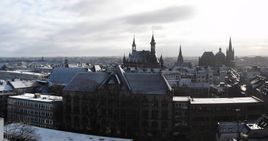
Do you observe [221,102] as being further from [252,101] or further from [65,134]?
[65,134]

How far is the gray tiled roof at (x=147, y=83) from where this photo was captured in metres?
64.4

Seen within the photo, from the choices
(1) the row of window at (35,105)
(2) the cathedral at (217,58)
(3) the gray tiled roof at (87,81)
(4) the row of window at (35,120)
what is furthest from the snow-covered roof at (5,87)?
(2) the cathedral at (217,58)

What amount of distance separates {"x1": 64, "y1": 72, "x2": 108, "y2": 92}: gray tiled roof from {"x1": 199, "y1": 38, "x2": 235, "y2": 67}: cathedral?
106 m

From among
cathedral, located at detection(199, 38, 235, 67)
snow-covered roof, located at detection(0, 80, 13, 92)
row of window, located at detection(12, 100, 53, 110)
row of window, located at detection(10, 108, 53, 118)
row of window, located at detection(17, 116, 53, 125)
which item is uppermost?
cathedral, located at detection(199, 38, 235, 67)

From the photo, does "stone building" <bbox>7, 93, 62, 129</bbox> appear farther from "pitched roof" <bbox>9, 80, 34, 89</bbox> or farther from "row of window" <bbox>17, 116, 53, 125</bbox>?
"pitched roof" <bbox>9, 80, 34, 89</bbox>

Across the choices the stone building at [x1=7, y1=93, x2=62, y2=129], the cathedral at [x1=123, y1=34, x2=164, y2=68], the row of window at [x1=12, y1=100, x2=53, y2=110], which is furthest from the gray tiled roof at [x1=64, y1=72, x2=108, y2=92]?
the cathedral at [x1=123, y1=34, x2=164, y2=68]

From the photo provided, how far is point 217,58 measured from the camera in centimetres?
17838

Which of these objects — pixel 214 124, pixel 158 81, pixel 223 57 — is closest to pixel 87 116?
pixel 158 81

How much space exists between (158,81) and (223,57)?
12155 centimetres

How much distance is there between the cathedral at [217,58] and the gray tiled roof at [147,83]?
350 feet

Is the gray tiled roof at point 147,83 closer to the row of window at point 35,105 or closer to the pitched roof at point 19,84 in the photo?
the row of window at point 35,105

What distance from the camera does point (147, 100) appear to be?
64.4m

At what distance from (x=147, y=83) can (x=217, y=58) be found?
388 ft

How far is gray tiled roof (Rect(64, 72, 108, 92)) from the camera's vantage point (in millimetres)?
68500
